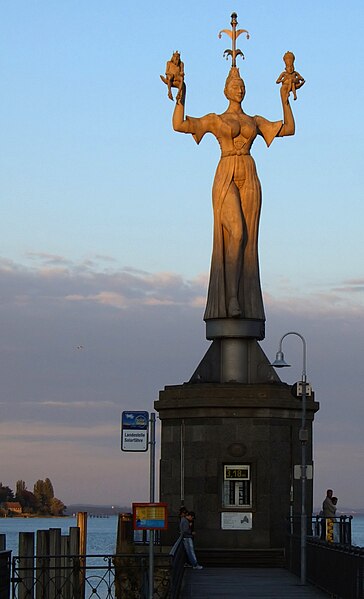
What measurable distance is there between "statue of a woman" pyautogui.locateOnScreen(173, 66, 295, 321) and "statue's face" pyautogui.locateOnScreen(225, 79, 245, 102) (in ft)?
1.50

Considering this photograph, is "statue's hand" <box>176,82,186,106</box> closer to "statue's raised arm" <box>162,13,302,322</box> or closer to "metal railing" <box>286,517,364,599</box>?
"statue's raised arm" <box>162,13,302,322</box>

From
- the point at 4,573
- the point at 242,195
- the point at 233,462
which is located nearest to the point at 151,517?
the point at 4,573

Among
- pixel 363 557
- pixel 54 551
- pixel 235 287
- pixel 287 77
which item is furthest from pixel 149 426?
pixel 287 77

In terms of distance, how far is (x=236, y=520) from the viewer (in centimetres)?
3438

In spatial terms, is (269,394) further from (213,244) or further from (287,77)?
(287,77)

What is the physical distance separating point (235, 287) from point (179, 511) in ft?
20.9

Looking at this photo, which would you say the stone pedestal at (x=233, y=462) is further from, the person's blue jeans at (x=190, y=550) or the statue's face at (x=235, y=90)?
the statue's face at (x=235, y=90)

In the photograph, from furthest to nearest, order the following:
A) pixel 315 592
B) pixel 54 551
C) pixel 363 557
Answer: pixel 54 551
pixel 315 592
pixel 363 557

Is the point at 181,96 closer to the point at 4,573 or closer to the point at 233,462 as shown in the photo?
the point at 233,462

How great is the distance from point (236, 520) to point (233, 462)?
1.45m

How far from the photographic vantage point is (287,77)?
38.1 m

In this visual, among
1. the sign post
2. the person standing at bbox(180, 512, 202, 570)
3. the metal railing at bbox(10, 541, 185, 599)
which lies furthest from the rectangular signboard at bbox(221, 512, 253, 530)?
the sign post

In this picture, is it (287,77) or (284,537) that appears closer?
(284,537)

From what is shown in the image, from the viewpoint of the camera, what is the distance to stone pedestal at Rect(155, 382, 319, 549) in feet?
113
